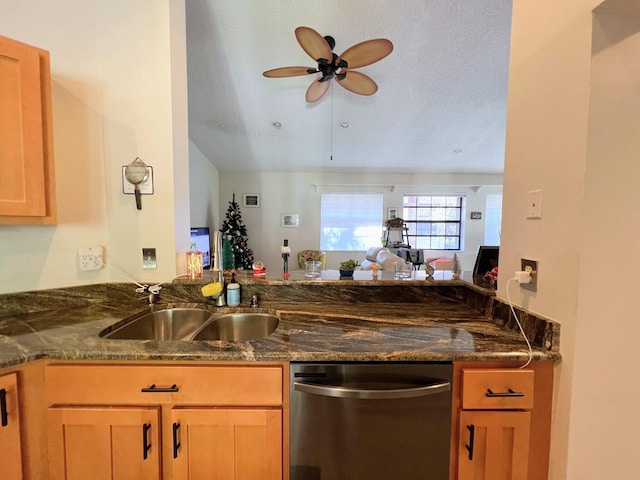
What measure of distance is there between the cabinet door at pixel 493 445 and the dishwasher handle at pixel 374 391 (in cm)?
15

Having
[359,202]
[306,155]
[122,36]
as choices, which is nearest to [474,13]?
[122,36]

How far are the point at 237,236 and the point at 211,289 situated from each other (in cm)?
421

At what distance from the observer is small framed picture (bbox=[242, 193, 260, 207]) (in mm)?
6043

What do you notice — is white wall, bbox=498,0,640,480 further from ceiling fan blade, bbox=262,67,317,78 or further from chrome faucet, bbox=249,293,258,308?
ceiling fan blade, bbox=262,67,317,78

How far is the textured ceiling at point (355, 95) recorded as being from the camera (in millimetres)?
2312

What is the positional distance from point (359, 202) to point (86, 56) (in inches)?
205

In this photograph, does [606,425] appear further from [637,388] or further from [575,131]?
[575,131]

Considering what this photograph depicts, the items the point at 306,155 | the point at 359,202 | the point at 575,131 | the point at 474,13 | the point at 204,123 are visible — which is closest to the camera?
the point at 575,131

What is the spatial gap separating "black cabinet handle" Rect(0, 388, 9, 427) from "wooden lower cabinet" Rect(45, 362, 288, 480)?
105 mm

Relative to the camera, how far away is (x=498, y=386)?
38.2 inches

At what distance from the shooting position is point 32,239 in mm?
1397

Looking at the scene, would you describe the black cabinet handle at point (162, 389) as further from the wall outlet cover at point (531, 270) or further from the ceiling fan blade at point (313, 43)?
the ceiling fan blade at point (313, 43)

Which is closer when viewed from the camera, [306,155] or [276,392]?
[276,392]

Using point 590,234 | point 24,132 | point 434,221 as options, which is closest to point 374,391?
point 590,234
